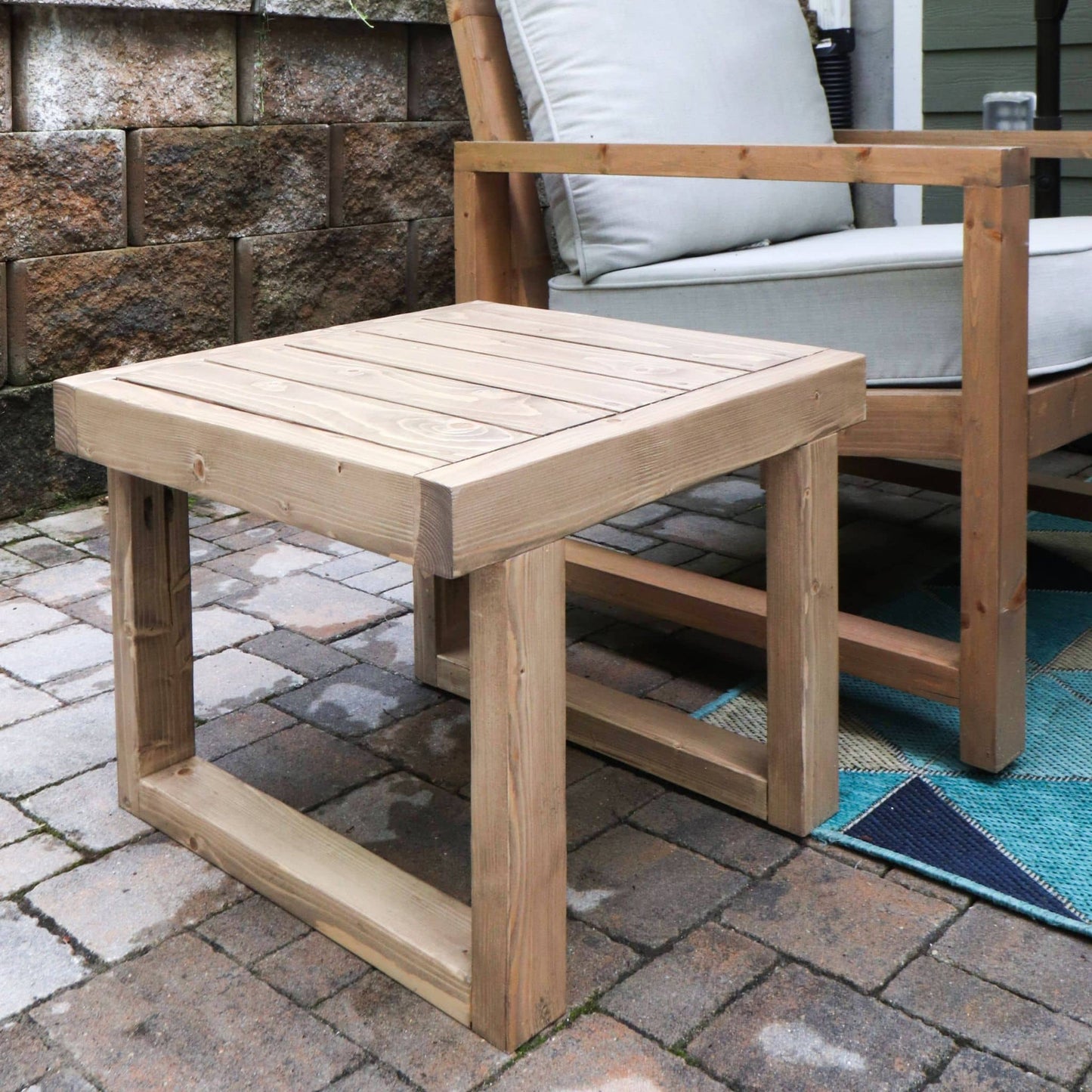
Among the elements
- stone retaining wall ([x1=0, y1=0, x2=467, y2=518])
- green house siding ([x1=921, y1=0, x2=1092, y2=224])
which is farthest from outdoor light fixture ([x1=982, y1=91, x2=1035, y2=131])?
stone retaining wall ([x1=0, y1=0, x2=467, y2=518])

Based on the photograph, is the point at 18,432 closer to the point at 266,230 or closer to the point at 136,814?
the point at 266,230

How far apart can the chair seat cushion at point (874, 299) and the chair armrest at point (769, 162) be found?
15 cm

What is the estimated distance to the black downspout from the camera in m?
3.15

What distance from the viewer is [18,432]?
274cm

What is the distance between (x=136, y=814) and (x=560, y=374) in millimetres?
763

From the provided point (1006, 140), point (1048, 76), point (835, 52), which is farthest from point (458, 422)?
point (1048, 76)

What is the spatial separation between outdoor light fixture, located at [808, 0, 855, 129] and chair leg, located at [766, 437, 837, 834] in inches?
68.4

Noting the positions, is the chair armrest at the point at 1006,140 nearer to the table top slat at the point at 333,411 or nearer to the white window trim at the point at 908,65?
the white window trim at the point at 908,65

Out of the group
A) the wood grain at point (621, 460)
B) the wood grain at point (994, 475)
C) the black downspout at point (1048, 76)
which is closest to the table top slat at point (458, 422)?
the wood grain at point (621, 460)

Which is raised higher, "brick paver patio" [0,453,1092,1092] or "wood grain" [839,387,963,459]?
"wood grain" [839,387,963,459]

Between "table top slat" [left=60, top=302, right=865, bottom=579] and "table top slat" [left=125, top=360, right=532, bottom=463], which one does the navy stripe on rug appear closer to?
"table top slat" [left=60, top=302, right=865, bottom=579]

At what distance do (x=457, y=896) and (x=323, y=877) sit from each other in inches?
6.2

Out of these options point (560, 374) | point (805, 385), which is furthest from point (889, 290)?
point (560, 374)

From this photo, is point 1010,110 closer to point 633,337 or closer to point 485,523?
point 633,337
